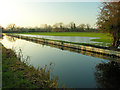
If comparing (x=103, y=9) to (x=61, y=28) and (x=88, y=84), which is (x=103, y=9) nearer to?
(x=88, y=84)

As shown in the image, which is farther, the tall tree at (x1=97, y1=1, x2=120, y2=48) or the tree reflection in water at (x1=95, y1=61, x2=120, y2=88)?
the tall tree at (x1=97, y1=1, x2=120, y2=48)

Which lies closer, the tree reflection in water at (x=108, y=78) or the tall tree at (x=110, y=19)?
the tree reflection in water at (x=108, y=78)

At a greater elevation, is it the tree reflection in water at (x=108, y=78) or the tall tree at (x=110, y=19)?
the tall tree at (x=110, y=19)

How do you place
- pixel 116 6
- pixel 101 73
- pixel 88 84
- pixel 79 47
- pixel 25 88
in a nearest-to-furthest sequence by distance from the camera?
pixel 25 88 → pixel 88 84 → pixel 101 73 → pixel 116 6 → pixel 79 47

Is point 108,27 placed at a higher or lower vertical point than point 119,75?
higher

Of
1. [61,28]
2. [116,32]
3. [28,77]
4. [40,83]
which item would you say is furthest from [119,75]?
[61,28]

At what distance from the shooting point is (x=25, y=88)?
519 cm

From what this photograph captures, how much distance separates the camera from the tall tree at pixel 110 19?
14.2 metres

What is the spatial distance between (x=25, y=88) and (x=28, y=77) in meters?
1.37

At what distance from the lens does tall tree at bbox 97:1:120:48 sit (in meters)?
14.2

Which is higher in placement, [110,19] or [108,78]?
[110,19]

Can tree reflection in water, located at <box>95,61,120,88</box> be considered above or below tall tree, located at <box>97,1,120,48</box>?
below

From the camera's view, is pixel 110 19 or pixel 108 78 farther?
pixel 110 19

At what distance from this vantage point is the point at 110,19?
14758mm
